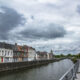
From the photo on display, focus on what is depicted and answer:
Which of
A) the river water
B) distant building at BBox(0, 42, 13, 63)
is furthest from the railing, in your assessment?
distant building at BBox(0, 42, 13, 63)

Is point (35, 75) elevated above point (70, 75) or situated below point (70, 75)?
below

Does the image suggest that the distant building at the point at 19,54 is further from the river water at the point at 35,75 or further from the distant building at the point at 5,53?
the river water at the point at 35,75

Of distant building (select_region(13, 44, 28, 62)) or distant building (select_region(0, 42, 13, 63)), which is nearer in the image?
distant building (select_region(0, 42, 13, 63))

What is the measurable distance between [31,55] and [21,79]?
63955mm

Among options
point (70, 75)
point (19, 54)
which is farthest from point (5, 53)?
point (70, 75)

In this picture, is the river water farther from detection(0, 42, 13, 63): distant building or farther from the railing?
detection(0, 42, 13, 63): distant building

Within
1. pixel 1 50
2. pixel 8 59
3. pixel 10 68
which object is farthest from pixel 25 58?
pixel 10 68

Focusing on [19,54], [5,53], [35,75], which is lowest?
[35,75]

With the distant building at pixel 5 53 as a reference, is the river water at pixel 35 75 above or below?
below

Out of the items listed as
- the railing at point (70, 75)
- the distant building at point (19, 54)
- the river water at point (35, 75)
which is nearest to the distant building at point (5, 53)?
the distant building at point (19, 54)

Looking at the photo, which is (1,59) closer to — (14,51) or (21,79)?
(14,51)

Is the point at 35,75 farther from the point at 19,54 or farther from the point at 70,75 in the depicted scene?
the point at 19,54

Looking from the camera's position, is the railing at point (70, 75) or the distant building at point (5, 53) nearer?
the railing at point (70, 75)

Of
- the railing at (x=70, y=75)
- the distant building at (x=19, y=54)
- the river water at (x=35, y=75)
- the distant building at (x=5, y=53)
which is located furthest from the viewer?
the distant building at (x=19, y=54)
